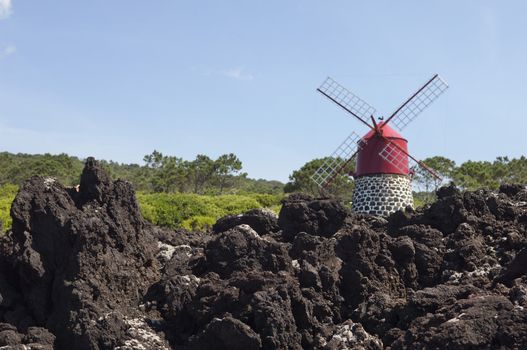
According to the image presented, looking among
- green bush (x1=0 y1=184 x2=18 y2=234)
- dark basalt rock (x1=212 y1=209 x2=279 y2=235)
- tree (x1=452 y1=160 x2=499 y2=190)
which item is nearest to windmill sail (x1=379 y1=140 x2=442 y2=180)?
dark basalt rock (x1=212 y1=209 x2=279 y2=235)

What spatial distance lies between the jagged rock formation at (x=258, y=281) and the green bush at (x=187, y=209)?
65.0 feet

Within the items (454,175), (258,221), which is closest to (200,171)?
(454,175)

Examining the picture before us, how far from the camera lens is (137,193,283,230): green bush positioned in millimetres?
42562

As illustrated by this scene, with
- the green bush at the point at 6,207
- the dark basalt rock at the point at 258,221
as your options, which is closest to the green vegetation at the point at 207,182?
the green bush at the point at 6,207

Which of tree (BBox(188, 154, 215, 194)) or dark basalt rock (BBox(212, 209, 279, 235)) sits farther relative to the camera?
tree (BBox(188, 154, 215, 194))

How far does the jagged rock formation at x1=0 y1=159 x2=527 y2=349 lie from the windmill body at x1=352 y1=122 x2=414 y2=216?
999 cm

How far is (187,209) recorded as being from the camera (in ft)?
147

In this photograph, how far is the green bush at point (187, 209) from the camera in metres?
42.6

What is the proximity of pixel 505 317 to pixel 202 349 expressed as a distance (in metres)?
6.56

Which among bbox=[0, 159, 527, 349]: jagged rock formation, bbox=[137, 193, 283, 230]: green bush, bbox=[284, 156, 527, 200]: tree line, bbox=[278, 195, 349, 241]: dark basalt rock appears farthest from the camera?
bbox=[284, 156, 527, 200]: tree line

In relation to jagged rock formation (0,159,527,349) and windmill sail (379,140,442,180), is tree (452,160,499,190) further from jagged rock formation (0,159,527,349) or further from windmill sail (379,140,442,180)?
jagged rock formation (0,159,527,349)

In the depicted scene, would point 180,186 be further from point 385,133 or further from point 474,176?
point 385,133

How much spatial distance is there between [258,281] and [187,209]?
92.9 ft

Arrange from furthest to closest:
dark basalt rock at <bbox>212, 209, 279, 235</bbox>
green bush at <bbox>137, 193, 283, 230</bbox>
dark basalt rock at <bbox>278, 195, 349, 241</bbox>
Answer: green bush at <bbox>137, 193, 283, 230</bbox> → dark basalt rock at <bbox>212, 209, 279, 235</bbox> → dark basalt rock at <bbox>278, 195, 349, 241</bbox>
